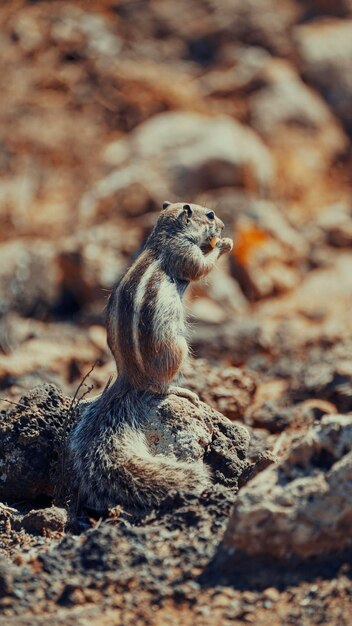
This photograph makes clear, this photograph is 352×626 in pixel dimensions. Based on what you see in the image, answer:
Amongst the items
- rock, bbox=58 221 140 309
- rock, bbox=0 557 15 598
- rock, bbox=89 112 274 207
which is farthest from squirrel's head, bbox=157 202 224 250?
rock, bbox=89 112 274 207

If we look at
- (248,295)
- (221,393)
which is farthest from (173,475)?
(248,295)

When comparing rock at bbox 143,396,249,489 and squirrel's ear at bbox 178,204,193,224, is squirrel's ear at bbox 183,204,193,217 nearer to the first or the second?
squirrel's ear at bbox 178,204,193,224

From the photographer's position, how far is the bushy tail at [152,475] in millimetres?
6880

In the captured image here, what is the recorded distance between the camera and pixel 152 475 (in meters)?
6.93

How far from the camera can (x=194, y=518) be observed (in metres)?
6.31

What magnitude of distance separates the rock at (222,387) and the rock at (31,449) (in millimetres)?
2170

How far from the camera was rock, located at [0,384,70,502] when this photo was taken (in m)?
7.66

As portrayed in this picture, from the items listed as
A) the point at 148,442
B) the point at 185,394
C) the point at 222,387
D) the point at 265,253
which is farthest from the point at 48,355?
the point at 148,442

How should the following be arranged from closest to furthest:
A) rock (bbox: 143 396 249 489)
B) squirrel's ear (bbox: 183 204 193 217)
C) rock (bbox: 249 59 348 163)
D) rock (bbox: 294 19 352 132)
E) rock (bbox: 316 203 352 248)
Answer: rock (bbox: 143 396 249 489) < squirrel's ear (bbox: 183 204 193 217) < rock (bbox: 316 203 352 248) < rock (bbox: 249 59 348 163) < rock (bbox: 294 19 352 132)

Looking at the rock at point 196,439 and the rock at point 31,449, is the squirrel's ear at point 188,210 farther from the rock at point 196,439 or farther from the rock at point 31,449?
the rock at point 31,449

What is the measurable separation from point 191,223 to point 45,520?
2.67 m

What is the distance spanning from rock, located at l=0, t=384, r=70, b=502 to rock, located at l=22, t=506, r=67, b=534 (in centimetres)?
48

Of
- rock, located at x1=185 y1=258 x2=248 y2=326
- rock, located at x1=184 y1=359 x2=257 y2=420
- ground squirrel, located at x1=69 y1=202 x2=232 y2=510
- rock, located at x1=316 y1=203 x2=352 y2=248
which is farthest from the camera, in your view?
rock, located at x1=316 y1=203 x2=352 y2=248

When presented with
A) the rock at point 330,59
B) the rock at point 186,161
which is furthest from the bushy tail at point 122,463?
the rock at point 330,59
